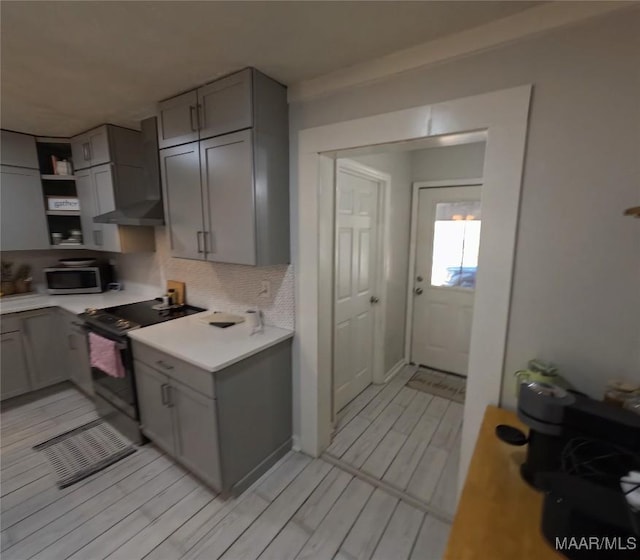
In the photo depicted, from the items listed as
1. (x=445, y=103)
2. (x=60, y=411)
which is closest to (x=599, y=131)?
(x=445, y=103)

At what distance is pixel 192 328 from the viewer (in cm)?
218

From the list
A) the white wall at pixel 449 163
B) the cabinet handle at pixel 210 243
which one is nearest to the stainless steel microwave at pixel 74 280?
the cabinet handle at pixel 210 243

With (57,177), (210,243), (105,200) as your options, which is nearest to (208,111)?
(210,243)

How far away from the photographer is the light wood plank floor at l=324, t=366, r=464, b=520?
191cm

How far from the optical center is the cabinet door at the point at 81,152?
2.80m

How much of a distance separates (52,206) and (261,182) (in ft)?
9.03

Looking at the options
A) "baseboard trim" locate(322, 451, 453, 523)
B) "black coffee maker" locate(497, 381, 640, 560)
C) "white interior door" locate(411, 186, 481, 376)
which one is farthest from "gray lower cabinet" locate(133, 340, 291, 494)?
"white interior door" locate(411, 186, 481, 376)

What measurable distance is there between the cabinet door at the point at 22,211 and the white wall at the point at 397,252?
3.38 m

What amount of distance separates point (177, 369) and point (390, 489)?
1.51 metres

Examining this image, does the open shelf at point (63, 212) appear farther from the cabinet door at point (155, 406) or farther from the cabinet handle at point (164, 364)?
the cabinet handle at point (164, 364)

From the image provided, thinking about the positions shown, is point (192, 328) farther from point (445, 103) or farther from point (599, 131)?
point (599, 131)

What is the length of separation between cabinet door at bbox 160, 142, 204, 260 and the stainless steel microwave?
164 cm

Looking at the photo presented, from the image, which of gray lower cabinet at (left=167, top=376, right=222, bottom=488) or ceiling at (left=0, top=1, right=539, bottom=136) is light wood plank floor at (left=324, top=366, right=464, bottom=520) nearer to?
gray lower cabinet at (left=167, top=376, right=222, bottom=488)

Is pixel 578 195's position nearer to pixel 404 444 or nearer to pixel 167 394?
pixel 404 444
